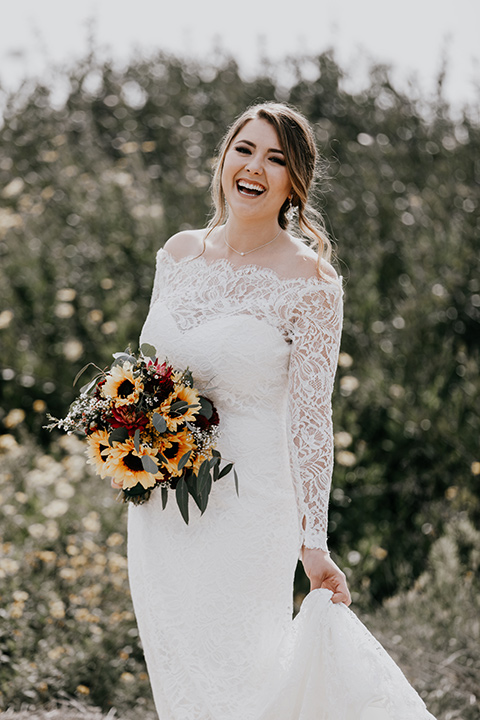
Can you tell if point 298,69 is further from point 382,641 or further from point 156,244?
point 382,641

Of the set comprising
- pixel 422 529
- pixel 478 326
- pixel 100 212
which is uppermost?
pixel 100 212

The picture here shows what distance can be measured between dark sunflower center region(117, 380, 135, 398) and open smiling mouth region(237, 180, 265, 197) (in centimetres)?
78

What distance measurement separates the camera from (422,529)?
466 cm

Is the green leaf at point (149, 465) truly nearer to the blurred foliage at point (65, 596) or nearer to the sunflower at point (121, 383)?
the sunflower at point (121, 383)

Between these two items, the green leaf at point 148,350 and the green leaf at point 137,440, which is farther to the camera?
the green leaf at point 148,350

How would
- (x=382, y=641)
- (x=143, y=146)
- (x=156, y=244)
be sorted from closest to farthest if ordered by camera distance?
1. (x=382, y=641)
2. (x=156, y=244)
3. (x=143, y=146)

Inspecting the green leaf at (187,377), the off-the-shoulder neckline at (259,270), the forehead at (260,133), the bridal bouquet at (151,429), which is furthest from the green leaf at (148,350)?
the forehead at (260,133)

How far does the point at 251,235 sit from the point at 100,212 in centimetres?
398

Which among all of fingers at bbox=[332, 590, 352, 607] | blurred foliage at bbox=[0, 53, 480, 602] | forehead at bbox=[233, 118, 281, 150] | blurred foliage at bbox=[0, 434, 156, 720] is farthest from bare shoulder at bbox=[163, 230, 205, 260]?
blurred foliage at bbox=[0, 53, 480, 602]

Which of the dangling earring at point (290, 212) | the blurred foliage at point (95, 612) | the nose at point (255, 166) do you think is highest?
the nose at point (255, 166)

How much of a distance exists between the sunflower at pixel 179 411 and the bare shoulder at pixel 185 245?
0.68m

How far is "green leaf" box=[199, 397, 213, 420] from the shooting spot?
8.36 feet

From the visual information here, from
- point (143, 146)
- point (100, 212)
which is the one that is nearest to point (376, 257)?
point (100, 212)

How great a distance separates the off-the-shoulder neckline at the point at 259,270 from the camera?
266 cm
